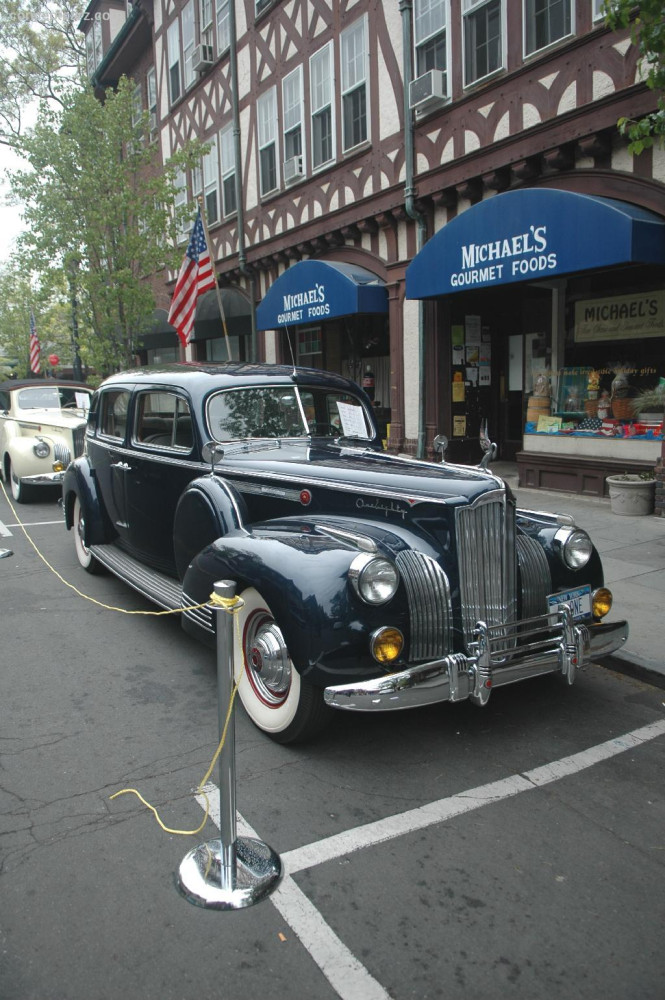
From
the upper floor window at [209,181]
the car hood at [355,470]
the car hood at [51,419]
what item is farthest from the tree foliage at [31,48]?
the car hood at [355,470]

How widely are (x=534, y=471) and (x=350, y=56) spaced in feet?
26.3

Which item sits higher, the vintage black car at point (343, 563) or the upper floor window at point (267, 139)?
the upper floor window at point (267, 139)

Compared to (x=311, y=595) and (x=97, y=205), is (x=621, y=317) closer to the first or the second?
(x=311, y=595)

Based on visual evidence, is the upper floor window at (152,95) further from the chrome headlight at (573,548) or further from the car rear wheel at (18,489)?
the chrome headlight at (573,548)

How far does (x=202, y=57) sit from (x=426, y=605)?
1836 centimetres

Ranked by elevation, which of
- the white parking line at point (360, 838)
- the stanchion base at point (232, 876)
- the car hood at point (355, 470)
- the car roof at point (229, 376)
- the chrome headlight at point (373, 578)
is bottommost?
the white parking line at point (360, 838)

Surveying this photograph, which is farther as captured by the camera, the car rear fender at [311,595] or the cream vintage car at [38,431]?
the cream vintage car at [38,431]

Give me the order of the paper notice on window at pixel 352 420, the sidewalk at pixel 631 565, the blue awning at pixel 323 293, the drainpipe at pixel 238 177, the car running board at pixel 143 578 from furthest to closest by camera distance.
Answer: the drainpipe at pixel 238 177 < the blue awning at pixel 323 293 < the paper notice on window at pixel 352 420 < the car running board at pixel 143 578 < the sidewalk at pixel 631 565

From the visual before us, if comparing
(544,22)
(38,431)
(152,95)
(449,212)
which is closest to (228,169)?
(152,95)

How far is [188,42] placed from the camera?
19.0 metres

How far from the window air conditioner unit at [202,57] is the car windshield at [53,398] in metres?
9.52

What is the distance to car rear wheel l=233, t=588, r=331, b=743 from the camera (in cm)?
362

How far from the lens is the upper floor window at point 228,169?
17547mm

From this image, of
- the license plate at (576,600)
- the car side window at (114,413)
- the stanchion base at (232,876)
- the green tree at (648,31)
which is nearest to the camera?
the stanchion base at (232,876)
